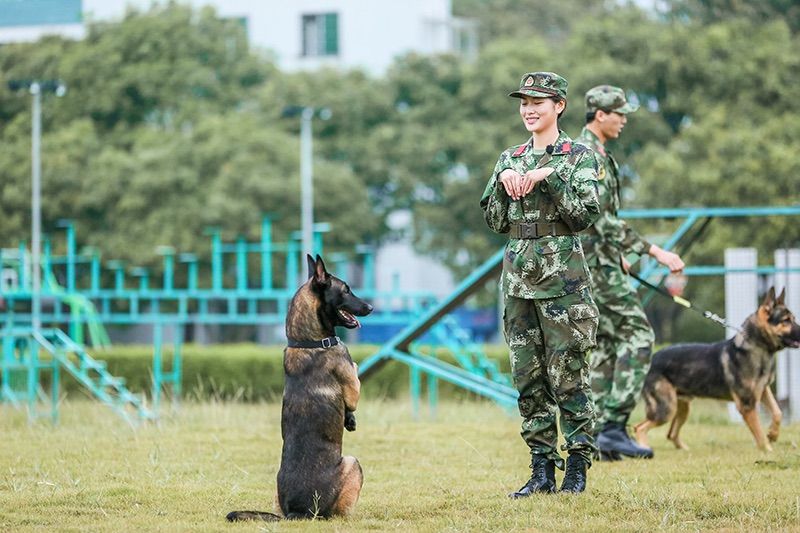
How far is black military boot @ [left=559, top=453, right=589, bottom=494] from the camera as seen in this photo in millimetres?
7410

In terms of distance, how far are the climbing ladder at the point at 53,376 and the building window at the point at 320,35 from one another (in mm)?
29246

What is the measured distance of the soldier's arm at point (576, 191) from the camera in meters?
7.14

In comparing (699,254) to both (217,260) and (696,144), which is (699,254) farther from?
(217,260)

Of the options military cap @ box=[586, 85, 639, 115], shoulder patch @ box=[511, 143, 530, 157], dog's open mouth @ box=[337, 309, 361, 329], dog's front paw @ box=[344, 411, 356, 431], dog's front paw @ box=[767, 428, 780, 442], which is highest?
military cap @ box=[586, 85, 639, 115]

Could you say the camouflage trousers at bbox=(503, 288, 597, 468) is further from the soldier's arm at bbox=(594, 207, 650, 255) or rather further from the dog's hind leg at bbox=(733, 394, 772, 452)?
the dog's hind leg at bbox=(733, 394, 772, 452)

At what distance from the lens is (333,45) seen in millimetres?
49094

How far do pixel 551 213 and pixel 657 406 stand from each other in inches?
135

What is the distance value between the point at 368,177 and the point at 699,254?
12374 millimetres

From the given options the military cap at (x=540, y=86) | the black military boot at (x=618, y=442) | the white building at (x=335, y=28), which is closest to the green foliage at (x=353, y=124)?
the white building at (x=335, y=28)

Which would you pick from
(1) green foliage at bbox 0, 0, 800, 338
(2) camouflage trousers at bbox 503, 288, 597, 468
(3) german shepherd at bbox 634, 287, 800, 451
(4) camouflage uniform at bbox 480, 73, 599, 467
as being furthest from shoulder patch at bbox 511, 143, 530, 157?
(1) green foliage at bbox 0, 0, 800, 338

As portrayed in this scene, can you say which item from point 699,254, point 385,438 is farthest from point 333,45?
point 385,438

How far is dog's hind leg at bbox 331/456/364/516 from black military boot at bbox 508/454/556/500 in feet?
3.60

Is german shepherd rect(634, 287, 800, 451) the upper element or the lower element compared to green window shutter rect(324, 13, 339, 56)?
lower

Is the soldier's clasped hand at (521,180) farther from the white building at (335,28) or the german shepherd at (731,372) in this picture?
the white building at (335,28)
